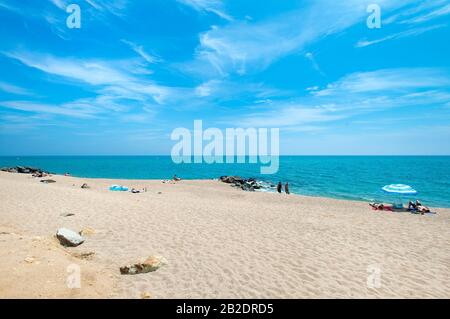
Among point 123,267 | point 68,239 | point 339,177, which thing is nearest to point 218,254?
point 123,267

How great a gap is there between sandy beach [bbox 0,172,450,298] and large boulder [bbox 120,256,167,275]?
0.59 ft

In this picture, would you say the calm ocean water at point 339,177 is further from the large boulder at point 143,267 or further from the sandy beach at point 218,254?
the large boulder at point 143,267

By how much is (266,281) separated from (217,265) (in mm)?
1812

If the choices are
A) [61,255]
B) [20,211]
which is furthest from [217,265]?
[20,211]

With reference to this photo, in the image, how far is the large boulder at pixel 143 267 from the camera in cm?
784

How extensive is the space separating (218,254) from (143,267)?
115 inches

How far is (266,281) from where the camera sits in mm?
7785

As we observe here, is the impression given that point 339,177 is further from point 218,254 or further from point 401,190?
point 218,254

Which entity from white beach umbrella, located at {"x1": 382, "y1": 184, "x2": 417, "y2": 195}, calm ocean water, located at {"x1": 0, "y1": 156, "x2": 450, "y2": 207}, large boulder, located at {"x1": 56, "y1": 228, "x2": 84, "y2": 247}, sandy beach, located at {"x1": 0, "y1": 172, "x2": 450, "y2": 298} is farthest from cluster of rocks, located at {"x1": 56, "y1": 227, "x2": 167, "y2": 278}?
calm ocean water, located at {"x1": 0, "y1": 156, "x2": 450, "y2": 207}

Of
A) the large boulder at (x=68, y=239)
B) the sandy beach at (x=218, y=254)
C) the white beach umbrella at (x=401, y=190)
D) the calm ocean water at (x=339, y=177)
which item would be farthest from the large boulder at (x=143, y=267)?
the calm ocean water at (x=339, y=177)

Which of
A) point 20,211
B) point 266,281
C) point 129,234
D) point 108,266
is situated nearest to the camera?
point 266,281

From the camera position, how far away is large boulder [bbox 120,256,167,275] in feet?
25.7

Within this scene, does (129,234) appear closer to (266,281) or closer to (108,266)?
(108,266)
